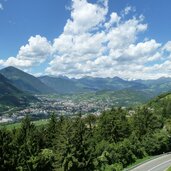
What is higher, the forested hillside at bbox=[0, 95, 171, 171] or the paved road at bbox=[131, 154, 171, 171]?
the forested hillside at bbox=[0, 95, 171, 171]

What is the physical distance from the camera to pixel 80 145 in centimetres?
6184

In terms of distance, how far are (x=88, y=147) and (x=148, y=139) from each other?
34.9 meters

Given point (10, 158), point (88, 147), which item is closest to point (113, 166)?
point (88, 147)

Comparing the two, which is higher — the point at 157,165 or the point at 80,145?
the point at 80,145

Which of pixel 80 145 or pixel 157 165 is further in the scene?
pixel 157 165

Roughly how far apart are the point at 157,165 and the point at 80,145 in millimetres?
21734

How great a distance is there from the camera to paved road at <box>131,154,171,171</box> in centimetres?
7038

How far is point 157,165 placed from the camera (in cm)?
7438

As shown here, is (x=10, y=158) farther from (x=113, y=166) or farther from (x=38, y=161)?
(x=113, y=166)

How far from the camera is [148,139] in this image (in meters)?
94.0

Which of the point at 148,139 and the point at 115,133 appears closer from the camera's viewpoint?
the point at 148,139

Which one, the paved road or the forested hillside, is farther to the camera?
the paved road

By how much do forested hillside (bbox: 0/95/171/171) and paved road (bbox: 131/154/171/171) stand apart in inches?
189

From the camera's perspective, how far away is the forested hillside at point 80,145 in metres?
60.8
